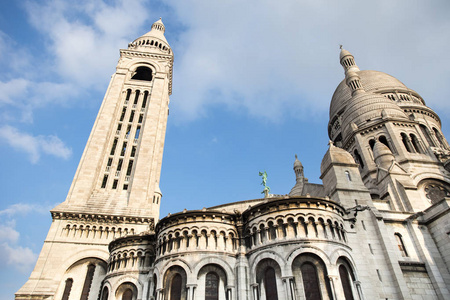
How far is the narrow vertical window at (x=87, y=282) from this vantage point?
27516mm

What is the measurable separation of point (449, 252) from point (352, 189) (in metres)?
8.72

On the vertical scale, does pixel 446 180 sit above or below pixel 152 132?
below

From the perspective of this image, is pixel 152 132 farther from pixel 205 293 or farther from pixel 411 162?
pixel 411 162

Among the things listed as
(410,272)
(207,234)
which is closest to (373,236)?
(410,272)

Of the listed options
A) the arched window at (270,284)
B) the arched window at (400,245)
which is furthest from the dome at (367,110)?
the arched window at (270,284)

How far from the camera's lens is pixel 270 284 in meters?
19.9

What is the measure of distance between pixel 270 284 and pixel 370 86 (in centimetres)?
4292

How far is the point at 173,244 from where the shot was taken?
22156 mm

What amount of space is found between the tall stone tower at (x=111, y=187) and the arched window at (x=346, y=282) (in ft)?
58.6

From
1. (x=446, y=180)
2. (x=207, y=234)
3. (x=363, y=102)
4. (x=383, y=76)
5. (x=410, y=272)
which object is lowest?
(x=410, y=272)

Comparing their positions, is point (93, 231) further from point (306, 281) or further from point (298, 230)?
point (306, 281)

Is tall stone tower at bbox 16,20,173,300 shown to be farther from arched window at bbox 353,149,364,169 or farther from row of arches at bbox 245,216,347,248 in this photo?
arched window at bbox 353,149,364,169

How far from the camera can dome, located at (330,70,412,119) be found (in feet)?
166

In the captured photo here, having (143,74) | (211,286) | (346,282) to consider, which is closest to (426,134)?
(346,282)
